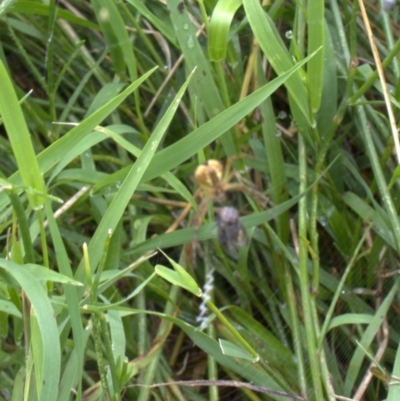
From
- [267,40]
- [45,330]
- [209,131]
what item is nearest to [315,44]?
[267,40]

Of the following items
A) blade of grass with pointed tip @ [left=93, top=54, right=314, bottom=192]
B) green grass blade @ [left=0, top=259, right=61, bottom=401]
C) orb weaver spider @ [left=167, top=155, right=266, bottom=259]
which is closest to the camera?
green grass blade @ [left=0, top=259, right=61, bottom=401]

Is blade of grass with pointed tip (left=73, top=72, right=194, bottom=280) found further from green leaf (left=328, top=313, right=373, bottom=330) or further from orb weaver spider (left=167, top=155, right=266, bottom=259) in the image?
green leaf (left=328, top=313, right=373, bottom=330)

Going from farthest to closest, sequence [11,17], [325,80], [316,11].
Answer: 1. [11,17]
2. [325,80]
3. [316,11]

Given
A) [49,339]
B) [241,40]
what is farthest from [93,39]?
[49,339]

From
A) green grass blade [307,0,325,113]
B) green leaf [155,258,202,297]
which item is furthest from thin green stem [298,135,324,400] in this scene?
green leaf [155,258,202,297]

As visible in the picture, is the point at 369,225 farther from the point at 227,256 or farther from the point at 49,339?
the point at 49,339

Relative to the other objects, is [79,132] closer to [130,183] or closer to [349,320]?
[130,183]

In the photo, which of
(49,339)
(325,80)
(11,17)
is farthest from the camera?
(11,17)

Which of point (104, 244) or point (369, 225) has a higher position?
point (104, 244)
